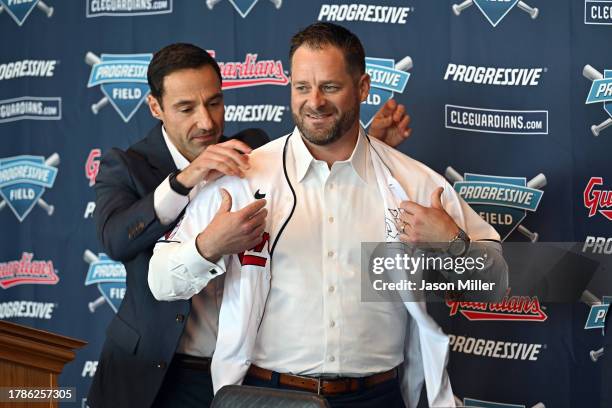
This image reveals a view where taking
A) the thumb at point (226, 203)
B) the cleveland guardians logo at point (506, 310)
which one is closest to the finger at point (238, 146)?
the thumb at point (226, 203)

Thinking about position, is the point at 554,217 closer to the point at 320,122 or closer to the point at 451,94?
the point at 451,94

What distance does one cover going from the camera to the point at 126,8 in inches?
169

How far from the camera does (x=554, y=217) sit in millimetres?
3799

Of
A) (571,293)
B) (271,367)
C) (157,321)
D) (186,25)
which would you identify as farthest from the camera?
(186,25)

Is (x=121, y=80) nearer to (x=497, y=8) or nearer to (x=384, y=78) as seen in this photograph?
(x=384, y=78)

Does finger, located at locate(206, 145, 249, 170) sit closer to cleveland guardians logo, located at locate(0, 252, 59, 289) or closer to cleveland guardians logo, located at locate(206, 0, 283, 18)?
cleveland guardians logo, located at locate(206, 0, 283, 18)

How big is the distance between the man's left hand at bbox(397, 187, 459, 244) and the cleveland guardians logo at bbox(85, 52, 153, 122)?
192cm

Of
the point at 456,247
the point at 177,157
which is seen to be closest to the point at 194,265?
the point at 177,157

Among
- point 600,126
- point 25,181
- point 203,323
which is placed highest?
point 600,126

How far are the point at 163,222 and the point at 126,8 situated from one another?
1.68 m

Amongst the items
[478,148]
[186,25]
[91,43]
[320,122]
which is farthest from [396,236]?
[91,43]

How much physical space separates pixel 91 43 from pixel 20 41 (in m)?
0.38

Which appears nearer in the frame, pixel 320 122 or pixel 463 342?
pixel 320 122

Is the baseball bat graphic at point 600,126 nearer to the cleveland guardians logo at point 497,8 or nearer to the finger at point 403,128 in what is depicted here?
the cleveland guardians logo at point 497,8
